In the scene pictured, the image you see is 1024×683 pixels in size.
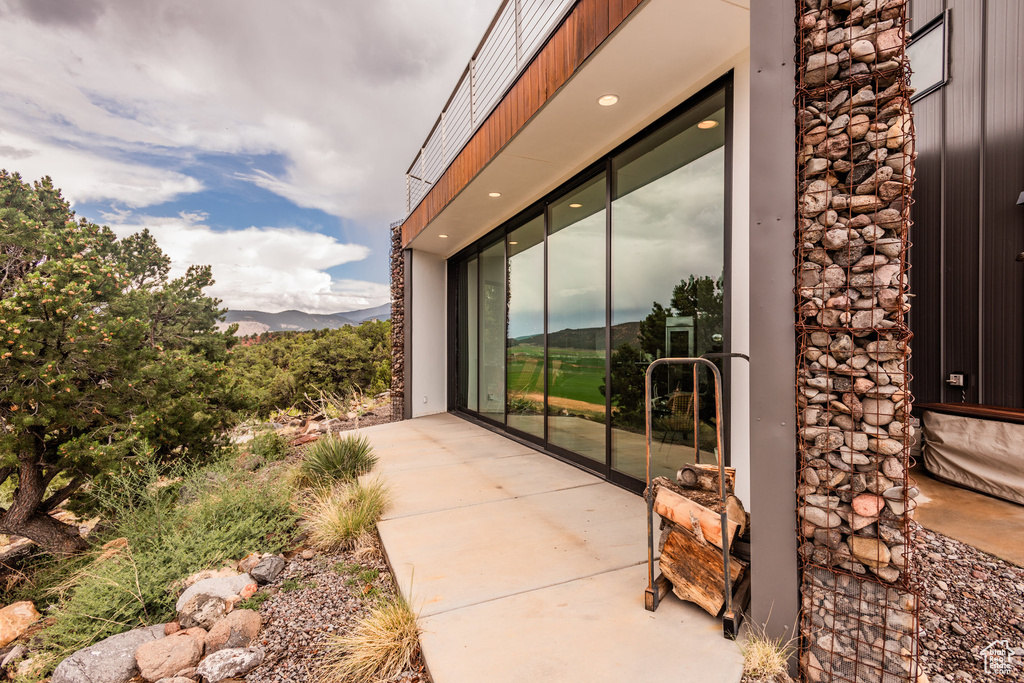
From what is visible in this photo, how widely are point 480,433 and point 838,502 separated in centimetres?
570

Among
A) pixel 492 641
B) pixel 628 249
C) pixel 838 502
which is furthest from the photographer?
pixel 628 249

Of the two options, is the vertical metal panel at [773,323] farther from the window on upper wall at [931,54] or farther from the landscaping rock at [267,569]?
the window on upper wall at [931,54]

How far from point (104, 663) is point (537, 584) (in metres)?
2.21

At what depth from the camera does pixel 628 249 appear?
164 inches

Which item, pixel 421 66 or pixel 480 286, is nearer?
pixel 480 286

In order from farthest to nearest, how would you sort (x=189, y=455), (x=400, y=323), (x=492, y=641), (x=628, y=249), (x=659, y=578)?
(x=400, y=323), (x=189, y=455), (x=628, y=249), (x=659, y=578), (x=492, y=641)

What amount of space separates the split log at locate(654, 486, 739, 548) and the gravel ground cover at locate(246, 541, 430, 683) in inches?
52.8

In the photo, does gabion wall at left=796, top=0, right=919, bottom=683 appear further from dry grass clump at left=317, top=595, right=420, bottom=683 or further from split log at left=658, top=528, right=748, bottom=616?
dry grass clump at left=317, top=595, right=420, bottom=683

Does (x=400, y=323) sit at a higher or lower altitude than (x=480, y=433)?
higher

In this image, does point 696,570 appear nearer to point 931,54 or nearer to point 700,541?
point 700,541

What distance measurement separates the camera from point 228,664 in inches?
82.4

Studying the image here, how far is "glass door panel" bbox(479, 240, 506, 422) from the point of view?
7.05m

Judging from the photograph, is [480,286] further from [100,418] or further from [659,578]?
[659,578]

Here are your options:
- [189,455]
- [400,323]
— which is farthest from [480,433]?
[189,455]
